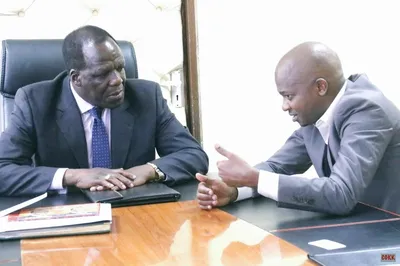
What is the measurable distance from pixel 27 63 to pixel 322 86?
4.05 feet

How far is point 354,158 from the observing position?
4.13ft

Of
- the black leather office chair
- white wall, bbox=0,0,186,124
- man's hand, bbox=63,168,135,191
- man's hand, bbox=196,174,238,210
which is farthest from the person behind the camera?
white wall, bbox=0,0,186,124

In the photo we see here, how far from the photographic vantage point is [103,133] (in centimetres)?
189

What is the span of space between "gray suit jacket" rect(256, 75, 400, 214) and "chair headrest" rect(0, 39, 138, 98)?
1.11 m

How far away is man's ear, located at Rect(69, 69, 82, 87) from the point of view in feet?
6.18

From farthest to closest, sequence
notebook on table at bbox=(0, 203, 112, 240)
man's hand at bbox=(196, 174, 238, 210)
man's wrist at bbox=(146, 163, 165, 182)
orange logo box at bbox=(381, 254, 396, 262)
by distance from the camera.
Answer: man's wrist at bbox=(146, 163, 165, 182) → man's hand at bbox=(196, 174, 238, 210) → notebook on table at bbox=(0, 203, 112, 240) → orange logo box at bbox=(381, 254, 396, 262)

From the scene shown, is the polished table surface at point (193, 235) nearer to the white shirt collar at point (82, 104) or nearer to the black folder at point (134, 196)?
the black folder at point (134, 196)

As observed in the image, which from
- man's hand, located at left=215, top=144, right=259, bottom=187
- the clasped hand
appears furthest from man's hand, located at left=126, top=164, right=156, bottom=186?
man's hand, located at left=215, top=144, right=259, bottom=187

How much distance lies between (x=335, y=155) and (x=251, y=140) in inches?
50.9

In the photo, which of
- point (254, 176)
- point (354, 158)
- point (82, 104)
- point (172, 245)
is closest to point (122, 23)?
point (82, 104)

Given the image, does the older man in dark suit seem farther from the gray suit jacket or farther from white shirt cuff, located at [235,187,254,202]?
the gray suit jacket

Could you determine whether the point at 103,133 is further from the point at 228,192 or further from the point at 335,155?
the point at 335,155

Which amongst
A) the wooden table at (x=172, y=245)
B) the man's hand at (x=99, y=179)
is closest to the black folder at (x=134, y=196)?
the man's hand at (x=99, y=179)

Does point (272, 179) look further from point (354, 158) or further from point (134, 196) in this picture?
point (134, 196)
